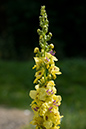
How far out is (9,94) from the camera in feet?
21.3

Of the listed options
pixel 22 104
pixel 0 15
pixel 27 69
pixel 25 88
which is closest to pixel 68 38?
pixel 0 15

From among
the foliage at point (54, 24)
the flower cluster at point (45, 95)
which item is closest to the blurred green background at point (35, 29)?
the foliage at point (54, 24)

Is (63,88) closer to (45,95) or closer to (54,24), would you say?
(45,95)

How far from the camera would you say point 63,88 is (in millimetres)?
7047

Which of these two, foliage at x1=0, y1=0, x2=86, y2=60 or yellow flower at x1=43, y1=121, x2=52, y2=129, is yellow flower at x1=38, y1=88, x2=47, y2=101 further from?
foliage at x1=0, y1=0, x2=86, y2=60

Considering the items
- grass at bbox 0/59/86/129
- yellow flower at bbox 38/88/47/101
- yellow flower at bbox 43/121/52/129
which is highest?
grass at bbox 0/59/86/129

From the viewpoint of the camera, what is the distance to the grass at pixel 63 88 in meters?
4.71

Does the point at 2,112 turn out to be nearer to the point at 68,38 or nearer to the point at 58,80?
the point at 58,80

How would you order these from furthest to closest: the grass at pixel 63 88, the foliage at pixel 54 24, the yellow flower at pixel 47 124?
the foliage at pixel 54 24, the grass at pixel 63 88, the yellow flower at pixel 47 124

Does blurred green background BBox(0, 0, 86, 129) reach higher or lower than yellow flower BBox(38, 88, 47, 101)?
higher

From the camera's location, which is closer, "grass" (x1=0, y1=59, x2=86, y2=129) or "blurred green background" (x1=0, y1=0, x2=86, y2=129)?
"grass" (x1=0, y1=59, x2=86, y2=129)

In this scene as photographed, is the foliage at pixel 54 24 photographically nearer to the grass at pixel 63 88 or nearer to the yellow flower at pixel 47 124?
the grass at pixel 63 88

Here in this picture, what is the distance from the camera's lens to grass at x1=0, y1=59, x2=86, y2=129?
4.71 m

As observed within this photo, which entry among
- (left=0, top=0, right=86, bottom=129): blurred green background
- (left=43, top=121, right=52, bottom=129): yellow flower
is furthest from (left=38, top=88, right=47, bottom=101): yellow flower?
(left=0, top=0, right=86, bottom=129): blurred green background
